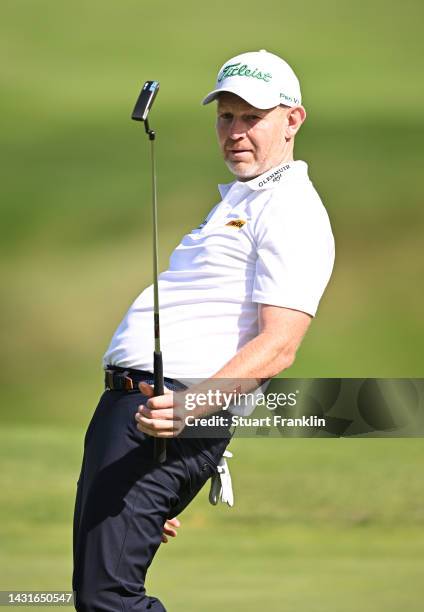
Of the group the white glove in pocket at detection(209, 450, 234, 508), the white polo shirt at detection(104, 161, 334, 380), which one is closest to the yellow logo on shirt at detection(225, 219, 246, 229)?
the white polo shirt at detection(104, 161, 334, 380)

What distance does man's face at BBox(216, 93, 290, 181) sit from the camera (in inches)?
97.7

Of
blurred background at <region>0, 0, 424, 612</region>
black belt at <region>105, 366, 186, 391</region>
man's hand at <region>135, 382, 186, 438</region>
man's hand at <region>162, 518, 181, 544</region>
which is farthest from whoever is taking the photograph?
blurred background at <region>0, 0, 424, 612</region>

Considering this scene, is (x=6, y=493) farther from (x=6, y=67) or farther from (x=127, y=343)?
(x=6, y=67)

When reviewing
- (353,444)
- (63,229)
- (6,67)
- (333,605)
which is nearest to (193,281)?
(333,605)

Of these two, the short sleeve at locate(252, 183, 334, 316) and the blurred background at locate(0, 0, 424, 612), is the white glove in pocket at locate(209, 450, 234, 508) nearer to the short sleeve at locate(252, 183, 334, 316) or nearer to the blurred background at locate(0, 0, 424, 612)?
the short sleeve at locate(252, 183, 334, 316)

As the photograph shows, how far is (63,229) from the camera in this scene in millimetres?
9859

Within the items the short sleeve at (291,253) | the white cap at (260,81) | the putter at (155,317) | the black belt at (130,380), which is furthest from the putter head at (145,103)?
the black belt at (130,380)

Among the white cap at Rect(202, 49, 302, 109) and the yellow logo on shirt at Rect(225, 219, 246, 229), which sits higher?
the white cap at Rect(202, 49, 302, 109)

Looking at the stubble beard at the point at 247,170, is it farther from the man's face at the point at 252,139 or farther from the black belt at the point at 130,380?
the black belt at the point at 130,380

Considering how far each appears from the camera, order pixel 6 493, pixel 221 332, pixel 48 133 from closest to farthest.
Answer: pixel 221 332
pixel 6 493
pixel 48 133

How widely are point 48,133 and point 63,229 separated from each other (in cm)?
140

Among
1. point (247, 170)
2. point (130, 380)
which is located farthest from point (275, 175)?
point (130, 380)

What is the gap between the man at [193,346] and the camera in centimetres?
228

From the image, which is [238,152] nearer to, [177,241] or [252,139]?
[252,139]
